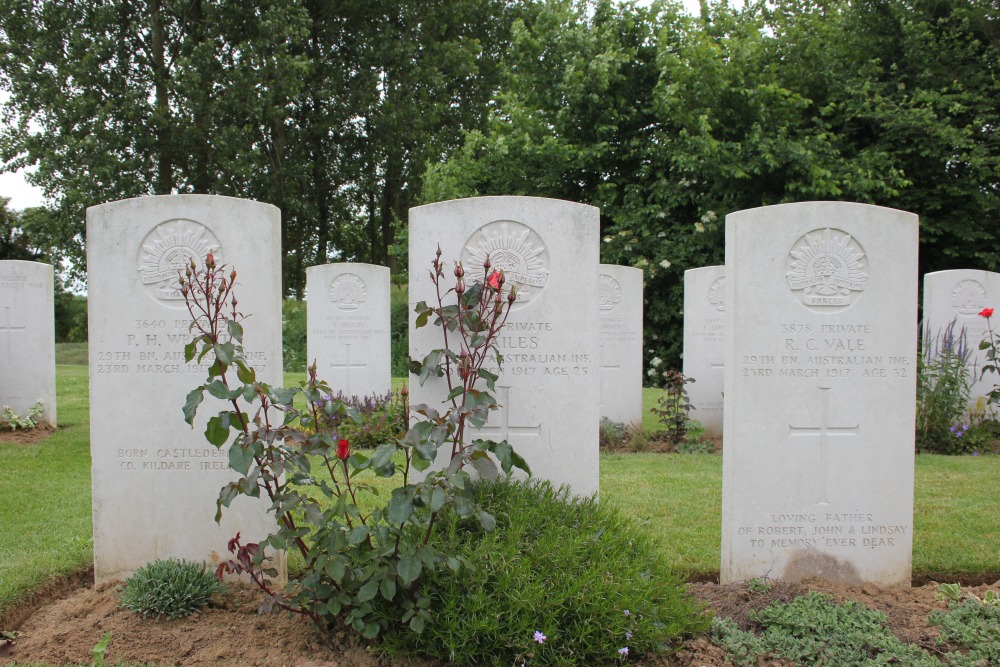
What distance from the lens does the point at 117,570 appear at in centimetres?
404

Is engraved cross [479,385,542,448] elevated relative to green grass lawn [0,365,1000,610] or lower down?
elevated

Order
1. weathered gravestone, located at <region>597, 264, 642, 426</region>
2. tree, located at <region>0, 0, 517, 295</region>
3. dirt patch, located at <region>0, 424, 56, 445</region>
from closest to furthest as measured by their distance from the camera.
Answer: dirt patch, located at <region>0, 424, 56, 445</region>
weathered gravestone, located at <region>597, 264, 642, 426</region>
tree, located at <region>0, 0, 517, 295</region>

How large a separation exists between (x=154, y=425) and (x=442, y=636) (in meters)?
2.09

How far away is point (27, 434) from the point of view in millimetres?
8125

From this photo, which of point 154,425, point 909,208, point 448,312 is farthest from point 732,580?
point 909,208

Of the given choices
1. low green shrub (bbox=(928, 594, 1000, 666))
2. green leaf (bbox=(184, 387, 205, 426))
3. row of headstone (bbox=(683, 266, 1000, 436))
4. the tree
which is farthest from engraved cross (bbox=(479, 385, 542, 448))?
the tree

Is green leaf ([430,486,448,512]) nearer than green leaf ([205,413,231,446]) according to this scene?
Yes

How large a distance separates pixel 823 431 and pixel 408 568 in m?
2.49

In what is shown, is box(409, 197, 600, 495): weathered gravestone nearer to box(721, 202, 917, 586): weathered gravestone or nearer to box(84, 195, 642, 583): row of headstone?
box(84, 195, 642, 583): row of headstone

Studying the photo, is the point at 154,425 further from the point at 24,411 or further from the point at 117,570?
the point at 24,411

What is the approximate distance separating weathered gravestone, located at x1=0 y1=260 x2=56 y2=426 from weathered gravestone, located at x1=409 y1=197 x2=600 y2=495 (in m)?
6.60

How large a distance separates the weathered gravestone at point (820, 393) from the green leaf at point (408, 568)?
196 centimetres

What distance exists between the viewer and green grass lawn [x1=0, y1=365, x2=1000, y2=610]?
425cm

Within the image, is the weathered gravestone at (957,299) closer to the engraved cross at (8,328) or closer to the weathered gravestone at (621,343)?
the weathered gravestone at (621,343)
